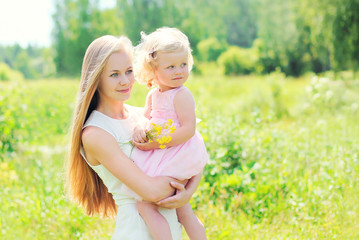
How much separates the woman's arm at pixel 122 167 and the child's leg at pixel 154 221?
3.7 inches

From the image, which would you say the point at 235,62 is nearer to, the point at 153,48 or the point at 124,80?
the point at 153,48

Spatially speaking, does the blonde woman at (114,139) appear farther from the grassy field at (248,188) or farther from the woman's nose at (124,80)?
the grassy field at (248,188)

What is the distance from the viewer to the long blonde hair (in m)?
2.18

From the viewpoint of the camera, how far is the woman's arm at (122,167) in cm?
204

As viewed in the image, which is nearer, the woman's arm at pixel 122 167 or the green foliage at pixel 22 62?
the woman's arm at pixel 122 167

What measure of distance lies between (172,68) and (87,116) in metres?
0.58

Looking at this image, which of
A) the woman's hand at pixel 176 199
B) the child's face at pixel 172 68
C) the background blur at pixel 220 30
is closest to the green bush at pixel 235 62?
the background blur at pixel 220 30

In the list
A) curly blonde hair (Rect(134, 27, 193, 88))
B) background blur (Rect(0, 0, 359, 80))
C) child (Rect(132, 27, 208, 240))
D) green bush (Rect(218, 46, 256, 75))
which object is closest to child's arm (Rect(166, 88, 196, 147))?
child (Rect(132, 27, 208, 240))

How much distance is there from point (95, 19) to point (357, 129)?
36.5 meters

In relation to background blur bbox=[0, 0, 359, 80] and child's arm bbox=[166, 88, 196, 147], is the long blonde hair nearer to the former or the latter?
child's arm bbox=[166, 88, 196, 147]

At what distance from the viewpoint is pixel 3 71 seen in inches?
1245

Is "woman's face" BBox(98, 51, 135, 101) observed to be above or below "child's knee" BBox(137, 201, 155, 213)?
above

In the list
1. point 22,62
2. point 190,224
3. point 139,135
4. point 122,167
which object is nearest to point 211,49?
point 190,224

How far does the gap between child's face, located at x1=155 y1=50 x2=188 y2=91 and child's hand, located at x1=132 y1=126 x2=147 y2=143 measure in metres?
0.31
